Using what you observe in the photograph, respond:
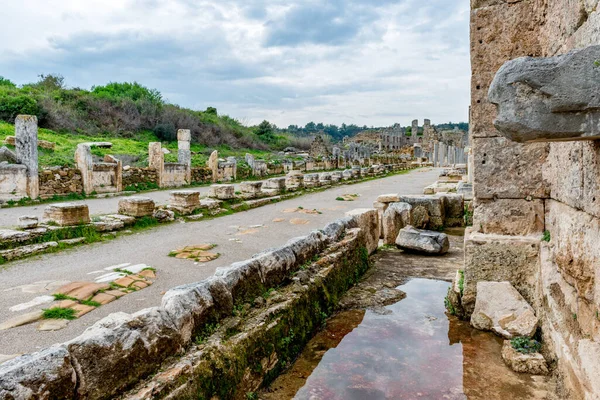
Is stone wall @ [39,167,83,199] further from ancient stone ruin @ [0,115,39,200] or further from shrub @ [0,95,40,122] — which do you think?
shrub @ [0,95,40,122]

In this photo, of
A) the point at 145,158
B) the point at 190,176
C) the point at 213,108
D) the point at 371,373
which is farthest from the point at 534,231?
the point at 213,108

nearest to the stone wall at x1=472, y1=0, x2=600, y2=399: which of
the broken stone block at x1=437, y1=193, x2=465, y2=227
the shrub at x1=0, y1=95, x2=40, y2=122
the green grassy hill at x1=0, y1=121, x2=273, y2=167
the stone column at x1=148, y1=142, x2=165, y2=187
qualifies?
the broken stone block at x1=437, y1=193, x2=465, y2=227

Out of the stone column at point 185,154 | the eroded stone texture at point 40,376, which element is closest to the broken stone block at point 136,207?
the eroded stone texture at point 40,376

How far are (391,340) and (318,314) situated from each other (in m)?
0.81

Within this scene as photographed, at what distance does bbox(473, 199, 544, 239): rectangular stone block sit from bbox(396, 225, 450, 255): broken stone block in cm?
236

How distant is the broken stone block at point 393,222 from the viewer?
8.16m

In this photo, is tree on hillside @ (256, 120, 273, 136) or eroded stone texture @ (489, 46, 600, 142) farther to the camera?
tree on hillside @ (256, 120, 273, 136)

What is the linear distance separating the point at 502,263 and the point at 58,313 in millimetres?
4748

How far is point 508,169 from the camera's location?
467 centimetres

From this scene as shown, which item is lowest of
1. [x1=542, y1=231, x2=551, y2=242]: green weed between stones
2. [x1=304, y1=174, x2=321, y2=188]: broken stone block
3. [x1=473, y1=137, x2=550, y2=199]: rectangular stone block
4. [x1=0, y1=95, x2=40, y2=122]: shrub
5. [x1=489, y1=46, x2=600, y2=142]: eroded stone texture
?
[x1=542, y1=231, x2=551, y2=242]: green weed between stones

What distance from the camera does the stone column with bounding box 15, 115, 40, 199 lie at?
41.7 ft

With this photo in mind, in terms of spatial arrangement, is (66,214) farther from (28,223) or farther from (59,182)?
(59,182)

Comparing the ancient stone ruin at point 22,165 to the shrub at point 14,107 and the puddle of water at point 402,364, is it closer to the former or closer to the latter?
the puddle of water at point 402,364

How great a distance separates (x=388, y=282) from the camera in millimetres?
5973
